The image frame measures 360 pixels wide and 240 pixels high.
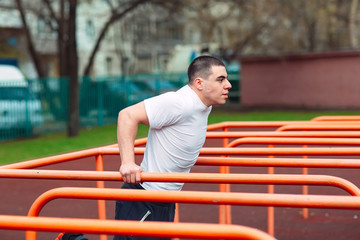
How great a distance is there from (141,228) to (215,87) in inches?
57.8

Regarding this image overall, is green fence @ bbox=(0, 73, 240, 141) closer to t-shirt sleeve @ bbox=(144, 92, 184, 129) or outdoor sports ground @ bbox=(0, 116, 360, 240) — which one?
outdoor sports ground @ bbox=(0, 116, 360, 240)

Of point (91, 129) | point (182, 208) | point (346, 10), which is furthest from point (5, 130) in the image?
point (346, 10)

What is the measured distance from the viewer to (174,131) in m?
3.13

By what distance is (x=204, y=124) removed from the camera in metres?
3.23

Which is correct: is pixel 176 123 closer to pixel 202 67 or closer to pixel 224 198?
pixel 202 67

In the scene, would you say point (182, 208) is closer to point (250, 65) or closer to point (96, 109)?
point (96, 109)

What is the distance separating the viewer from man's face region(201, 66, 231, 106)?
3.13 m

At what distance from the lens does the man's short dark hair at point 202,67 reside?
3141 mm

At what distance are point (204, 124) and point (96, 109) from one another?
15.6 meters

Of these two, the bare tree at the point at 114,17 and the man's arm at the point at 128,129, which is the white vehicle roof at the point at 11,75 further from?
the man's arm at the point at 128,129

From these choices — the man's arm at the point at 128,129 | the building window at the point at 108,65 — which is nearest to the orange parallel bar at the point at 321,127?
the man's arm at the point at 128,129

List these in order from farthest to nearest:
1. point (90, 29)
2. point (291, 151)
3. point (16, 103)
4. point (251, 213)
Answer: point (90, 29) < point (16, 103) < point (251, 213) < point (291, 151)

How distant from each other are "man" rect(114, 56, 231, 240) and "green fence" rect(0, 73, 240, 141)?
11690mm

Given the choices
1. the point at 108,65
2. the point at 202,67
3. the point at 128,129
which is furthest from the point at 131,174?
the point at 108,65
